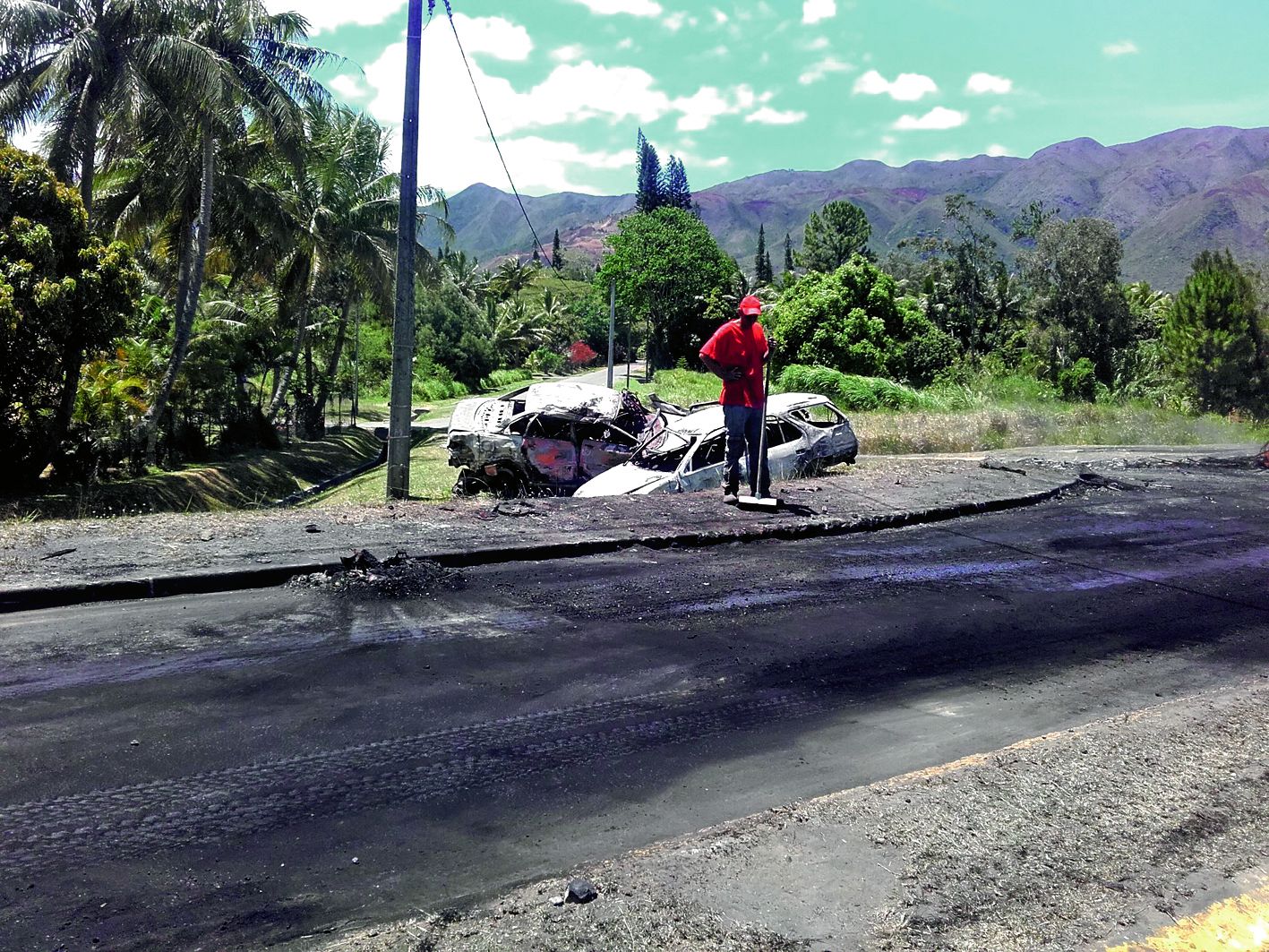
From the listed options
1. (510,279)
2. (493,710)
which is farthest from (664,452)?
(510,279)

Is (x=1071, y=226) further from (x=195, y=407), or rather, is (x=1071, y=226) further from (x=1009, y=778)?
(x=1009, y=778)

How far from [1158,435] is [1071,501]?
17.5 m

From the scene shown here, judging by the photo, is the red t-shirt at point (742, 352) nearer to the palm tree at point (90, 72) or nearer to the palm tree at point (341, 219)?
the palm tree at point (90, 72)

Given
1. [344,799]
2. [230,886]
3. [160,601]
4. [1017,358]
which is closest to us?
[230,886]

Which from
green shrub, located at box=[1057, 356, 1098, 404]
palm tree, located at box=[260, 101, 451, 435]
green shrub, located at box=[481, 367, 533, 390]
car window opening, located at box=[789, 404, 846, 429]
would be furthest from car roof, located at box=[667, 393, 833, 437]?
green shrub, located at box=[481, 367, 533, 390]

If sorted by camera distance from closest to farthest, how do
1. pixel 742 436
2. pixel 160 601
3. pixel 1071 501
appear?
pixel 160 601
pixel 742 436
pixel 1071 501

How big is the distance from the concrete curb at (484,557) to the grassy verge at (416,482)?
9.90 meters

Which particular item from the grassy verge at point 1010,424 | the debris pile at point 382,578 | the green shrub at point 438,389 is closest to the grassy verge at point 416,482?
the grassy verge at point 1010,424

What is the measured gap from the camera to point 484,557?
8.57 metres

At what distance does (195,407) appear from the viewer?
28.3 m

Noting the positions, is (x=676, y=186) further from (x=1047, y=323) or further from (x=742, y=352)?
(x=742, y=352)

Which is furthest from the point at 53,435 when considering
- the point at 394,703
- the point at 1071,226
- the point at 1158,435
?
the point at 1071,226

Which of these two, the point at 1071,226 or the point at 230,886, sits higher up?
the point at 1071,226

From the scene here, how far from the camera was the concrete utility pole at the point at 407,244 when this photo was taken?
13.3 m
